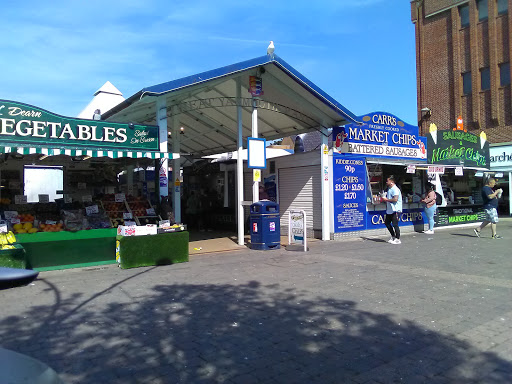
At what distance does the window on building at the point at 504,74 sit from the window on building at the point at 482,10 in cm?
391

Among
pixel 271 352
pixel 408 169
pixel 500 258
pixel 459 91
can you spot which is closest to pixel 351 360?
pixel 271 352

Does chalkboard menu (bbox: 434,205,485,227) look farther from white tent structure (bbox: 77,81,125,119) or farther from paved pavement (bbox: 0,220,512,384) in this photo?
white tent structure (bbox: 77,81,125,119)

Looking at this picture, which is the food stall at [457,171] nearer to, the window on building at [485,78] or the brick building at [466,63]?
the brick building at [466,63]

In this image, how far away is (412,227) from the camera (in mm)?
15352

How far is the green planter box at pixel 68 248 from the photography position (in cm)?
793

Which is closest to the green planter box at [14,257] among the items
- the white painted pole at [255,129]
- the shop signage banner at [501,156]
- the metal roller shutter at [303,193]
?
the white painted pole at [255,129]

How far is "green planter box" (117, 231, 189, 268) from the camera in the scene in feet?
27.5

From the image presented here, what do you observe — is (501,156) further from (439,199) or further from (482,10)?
(482,10)

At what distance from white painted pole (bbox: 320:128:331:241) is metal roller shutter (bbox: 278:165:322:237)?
0.34 metres

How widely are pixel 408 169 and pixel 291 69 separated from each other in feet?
19.1

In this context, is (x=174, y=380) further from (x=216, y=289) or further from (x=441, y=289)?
(x=441, y=289)

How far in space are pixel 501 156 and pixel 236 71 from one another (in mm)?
19723

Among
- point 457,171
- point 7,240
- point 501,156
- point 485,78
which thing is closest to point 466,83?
point 485,78

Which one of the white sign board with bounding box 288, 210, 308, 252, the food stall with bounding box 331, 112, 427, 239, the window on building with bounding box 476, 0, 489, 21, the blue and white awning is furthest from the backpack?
the window on building with bounding box 476, 0, 489, 21
